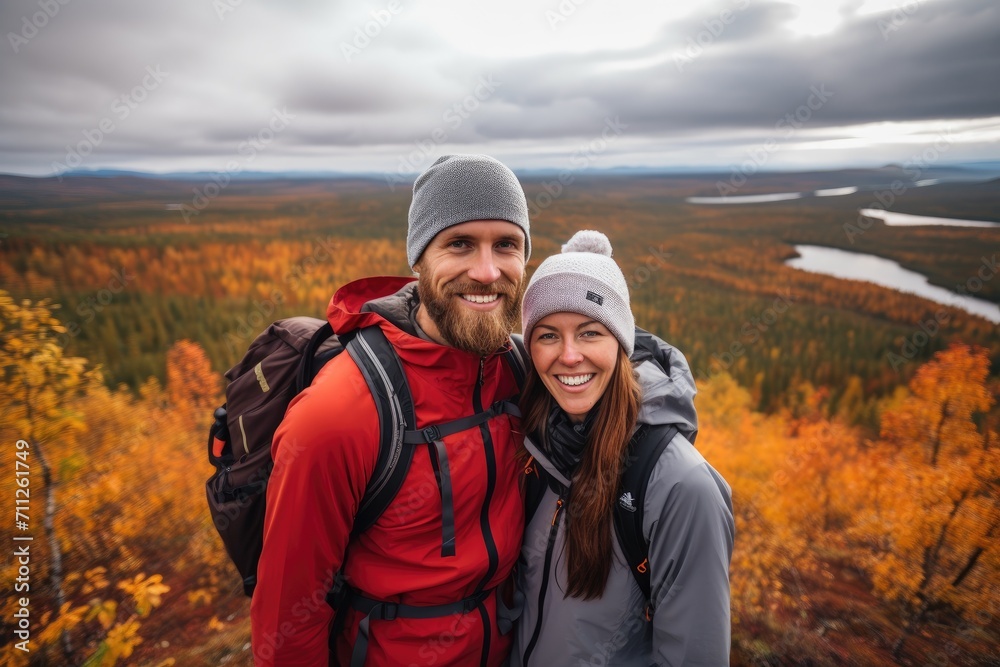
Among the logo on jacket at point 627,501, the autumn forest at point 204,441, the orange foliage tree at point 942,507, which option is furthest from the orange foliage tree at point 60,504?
the orange foliage tree at point 942,507

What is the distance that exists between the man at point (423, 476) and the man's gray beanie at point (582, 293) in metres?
0.17

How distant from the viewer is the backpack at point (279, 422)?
2.39 m

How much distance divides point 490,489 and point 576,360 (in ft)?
3.03

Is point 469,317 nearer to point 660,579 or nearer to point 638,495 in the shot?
point 638,495

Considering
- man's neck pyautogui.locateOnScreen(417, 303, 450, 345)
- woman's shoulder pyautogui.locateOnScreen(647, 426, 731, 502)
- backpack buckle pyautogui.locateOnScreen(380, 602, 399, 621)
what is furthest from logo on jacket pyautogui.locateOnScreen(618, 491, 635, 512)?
backpack buckle pyautogui.locateOnScreen(380, 602, 399, 621)

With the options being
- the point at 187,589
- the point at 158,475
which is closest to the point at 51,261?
the point at 158,475

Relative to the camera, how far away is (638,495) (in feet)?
7.52

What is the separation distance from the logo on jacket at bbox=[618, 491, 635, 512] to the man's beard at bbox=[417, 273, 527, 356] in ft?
3.57

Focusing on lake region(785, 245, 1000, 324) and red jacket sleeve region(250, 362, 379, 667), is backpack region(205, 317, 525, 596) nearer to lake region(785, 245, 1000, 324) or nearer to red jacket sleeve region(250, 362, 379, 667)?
red jacket sleeve region(250, 362, 379, 667)

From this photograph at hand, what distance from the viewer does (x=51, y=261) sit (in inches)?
516

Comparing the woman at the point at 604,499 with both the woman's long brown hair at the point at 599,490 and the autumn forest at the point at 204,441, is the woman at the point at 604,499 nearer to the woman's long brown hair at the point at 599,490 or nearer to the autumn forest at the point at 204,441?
the woman's long brown hair at the point at 599,490

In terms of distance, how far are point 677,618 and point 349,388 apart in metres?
2.05

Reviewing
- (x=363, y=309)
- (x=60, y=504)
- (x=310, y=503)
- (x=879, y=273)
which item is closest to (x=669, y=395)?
(x=363, y=309)

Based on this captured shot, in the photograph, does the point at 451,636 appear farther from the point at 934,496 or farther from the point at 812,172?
the point at 812,172
